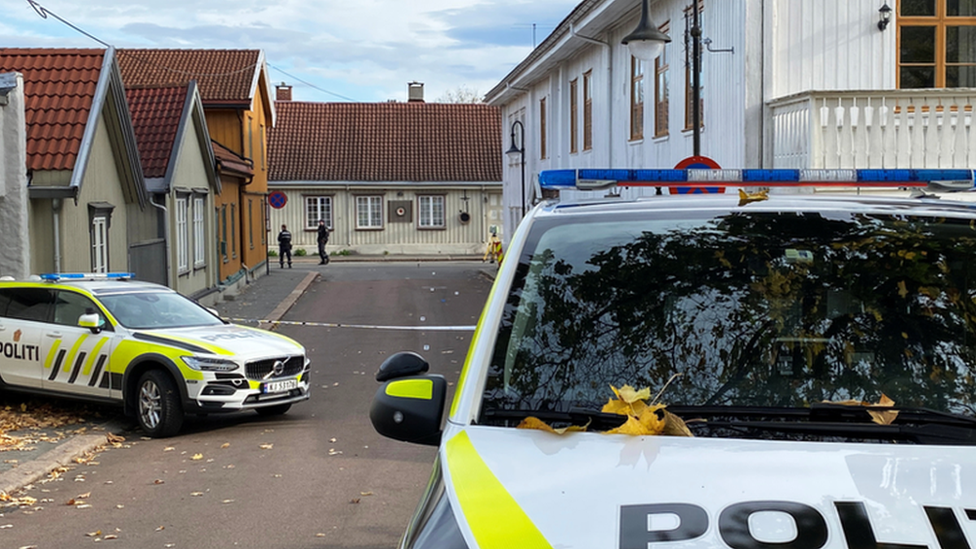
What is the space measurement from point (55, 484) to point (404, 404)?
22.8ft

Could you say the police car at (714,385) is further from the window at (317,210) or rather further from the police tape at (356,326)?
the window at (317,210)

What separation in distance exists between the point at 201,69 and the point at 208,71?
537 mm

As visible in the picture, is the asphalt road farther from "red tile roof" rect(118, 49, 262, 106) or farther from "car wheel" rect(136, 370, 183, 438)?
"red tile roof" rect(118, 49, 262, 106)

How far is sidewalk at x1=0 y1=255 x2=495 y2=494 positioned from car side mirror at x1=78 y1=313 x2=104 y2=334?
3.53ft

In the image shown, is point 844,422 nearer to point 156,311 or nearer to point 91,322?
point 91,322

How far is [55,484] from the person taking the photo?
9.21 metres

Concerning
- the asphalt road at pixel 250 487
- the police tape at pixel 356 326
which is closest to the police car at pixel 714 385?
the asphalt road at pixel 250 487

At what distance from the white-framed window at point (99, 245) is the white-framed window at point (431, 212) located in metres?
37.4

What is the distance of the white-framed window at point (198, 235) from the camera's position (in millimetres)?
27028

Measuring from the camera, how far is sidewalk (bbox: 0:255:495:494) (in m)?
9.46

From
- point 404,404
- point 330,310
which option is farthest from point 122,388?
point 330,310

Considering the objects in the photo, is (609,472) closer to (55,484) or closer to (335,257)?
(55,484)

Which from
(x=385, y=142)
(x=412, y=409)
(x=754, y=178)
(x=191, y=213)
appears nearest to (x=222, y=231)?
(x=191, y=213)

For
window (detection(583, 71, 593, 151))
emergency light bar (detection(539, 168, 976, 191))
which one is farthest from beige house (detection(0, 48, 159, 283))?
emergency light bar (detection(539, 168, 976, 191))
